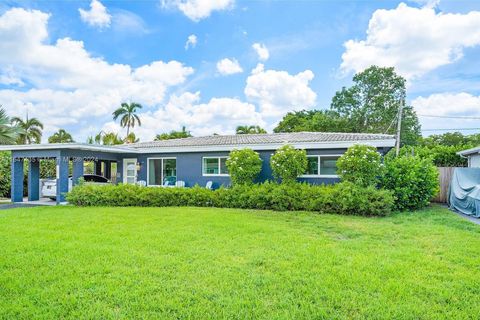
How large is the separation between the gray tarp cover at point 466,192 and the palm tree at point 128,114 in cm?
3140

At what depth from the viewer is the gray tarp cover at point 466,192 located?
36.4ft

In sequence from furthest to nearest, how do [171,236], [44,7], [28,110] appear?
[28,110] → [44,7] → [171,236]

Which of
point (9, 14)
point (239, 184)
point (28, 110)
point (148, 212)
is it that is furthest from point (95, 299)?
point (28, 110)

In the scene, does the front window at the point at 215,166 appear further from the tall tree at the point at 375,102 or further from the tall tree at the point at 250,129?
the tall tree at the point at 250,129

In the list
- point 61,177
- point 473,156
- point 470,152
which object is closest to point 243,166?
point 61,177

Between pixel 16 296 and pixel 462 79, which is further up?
pixel 462 79

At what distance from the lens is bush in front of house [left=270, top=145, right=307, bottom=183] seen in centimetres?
1292

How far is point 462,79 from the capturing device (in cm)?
2105

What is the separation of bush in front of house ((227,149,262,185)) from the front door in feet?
22.4

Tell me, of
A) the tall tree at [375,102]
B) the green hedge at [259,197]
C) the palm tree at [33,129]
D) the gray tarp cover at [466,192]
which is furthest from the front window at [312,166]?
the palm tree at [33,129]

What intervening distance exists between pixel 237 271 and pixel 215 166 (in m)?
11.3

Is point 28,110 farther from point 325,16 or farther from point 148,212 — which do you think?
point 325,16

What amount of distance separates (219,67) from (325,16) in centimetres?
682

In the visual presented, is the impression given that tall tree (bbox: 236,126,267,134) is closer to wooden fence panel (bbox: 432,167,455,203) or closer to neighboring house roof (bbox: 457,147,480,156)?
neighboring house roof (bbox: 457,147,480,156)
